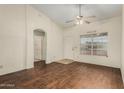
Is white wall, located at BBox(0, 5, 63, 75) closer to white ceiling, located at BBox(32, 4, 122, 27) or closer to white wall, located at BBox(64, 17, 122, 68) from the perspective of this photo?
white ceiling, located at BBox(32, 4, 122, 27)

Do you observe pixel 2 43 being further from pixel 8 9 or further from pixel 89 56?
pixel 89 56

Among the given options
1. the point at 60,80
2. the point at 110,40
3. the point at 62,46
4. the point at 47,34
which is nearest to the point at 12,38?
the point at 47,34

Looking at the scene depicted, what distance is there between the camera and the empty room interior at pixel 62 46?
311 cm

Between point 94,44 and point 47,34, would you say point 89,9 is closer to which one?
point 94,44

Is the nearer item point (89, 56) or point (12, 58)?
point (12, 58)

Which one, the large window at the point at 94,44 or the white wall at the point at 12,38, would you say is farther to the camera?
the large window at the point at 94,44

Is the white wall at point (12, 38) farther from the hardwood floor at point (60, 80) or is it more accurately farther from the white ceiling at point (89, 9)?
the white ceiling at point (89, 9)

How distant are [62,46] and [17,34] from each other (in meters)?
3.75

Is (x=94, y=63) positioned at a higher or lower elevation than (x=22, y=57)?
lower

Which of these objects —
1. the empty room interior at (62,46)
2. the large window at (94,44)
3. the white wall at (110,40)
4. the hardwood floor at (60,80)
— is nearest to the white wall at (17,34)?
the empty room interior at (62,46)

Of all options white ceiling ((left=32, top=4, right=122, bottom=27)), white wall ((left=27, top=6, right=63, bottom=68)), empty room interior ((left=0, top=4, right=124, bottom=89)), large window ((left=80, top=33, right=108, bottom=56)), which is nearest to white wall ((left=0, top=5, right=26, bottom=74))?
empty room interior ((left=0, top=4, right=124, bottom=89))

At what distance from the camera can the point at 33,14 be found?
189 inches

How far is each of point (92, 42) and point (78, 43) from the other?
0.99 m
